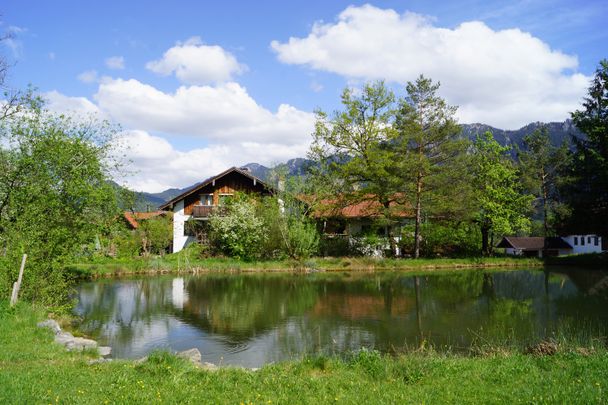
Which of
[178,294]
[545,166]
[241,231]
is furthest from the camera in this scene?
[545,166]

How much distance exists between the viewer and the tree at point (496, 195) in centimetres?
3784

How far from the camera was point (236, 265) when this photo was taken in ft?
107

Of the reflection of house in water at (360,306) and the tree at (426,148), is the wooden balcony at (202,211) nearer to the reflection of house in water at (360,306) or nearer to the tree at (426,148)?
the tree at (426,148)

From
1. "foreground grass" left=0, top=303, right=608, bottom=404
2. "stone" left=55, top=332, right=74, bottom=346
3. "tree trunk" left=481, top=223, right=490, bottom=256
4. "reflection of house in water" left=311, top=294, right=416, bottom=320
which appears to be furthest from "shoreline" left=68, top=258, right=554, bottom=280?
"foreground grass" left=0, top=303, right=608, bottom=404

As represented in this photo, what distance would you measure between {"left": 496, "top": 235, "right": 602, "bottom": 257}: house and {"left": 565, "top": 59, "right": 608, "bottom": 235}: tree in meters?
21.7

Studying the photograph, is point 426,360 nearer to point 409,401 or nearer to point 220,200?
point 409,401

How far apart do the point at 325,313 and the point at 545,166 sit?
43.7 meters

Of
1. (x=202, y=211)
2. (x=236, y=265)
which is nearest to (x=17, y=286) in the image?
(x=236, y=265)

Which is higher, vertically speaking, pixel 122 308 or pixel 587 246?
pixel 587 246

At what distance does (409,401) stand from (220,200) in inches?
1421

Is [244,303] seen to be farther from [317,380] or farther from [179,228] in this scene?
[179,228]

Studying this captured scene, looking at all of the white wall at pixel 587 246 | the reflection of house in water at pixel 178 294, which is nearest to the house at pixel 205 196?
the reflection of house in water at pixel 178 294

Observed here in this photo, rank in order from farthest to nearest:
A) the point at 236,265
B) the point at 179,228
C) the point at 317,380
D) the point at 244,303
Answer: the point at 179,228 → the point at 236,265 → the point at 244,303 → the point at 317,380

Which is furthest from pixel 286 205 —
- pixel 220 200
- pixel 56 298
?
pixel 56 298
